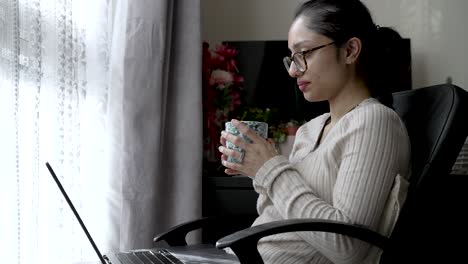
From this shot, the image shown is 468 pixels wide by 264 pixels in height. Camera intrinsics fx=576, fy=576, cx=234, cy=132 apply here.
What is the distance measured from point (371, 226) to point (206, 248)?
0.51 metres

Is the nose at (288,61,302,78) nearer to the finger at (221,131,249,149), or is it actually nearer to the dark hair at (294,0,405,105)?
the dark hair at (294,0,405,105)

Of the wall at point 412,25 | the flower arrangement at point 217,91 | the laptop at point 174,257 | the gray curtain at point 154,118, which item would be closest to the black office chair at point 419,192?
the laptop at point 174,257

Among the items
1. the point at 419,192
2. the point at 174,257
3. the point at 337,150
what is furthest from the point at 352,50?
the point at 174,257

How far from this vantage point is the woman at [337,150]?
3.61 ft

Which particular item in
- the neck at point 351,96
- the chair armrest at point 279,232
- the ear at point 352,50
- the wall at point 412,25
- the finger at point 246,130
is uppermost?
the wall at point 412,25

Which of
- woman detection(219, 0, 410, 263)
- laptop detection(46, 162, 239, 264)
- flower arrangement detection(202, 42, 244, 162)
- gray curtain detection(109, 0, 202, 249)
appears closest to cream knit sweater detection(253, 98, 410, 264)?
woman detection(219, 0, 410, 263)

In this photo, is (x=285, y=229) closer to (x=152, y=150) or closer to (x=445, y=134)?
(x=445, y=134)

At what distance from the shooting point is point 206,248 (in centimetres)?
148

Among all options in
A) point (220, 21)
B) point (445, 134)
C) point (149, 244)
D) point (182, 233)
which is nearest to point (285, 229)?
point (445, 134)

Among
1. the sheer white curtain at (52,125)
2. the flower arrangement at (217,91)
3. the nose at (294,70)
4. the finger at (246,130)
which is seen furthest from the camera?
the flower arrangement at (217,91)

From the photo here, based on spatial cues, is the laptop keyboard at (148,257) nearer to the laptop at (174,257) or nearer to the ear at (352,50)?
the laptop at (174,257)

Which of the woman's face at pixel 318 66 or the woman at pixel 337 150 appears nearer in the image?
the woman at pixel 337 150

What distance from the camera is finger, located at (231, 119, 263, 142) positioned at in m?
1.14

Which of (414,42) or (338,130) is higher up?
(414,42)
